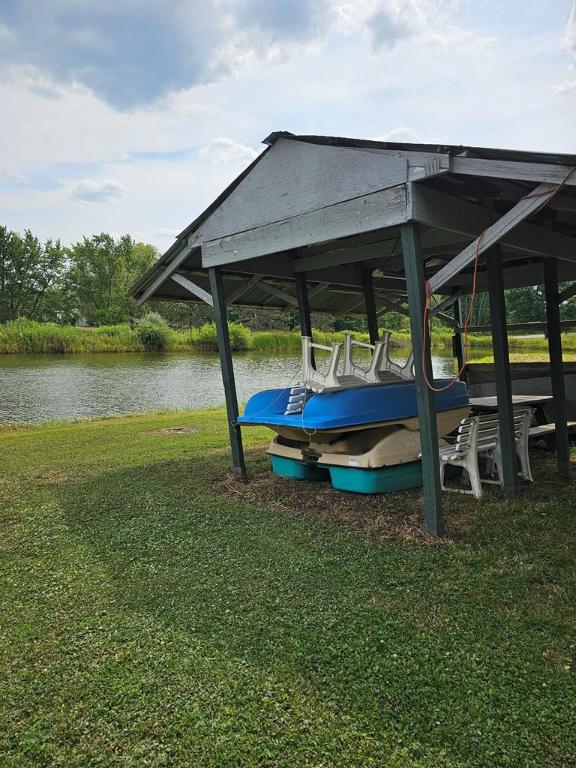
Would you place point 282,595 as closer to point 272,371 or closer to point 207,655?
point 207,655

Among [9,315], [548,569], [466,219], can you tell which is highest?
[9,315]

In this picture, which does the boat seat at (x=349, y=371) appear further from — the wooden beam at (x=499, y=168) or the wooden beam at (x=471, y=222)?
the wooden beam at (x=499, y=168)

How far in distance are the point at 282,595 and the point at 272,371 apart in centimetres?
2372

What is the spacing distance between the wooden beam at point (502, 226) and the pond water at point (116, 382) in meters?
9.91

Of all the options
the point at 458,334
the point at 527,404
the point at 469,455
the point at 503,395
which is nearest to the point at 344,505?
the point at 469,455

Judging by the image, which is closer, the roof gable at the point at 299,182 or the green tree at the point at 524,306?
the roof gable at the point at 299,182

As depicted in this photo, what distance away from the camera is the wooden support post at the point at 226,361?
699cm

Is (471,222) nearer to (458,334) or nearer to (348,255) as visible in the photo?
(348,255)

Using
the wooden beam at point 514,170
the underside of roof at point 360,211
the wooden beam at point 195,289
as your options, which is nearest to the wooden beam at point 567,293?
the underside of roof at point 360,211

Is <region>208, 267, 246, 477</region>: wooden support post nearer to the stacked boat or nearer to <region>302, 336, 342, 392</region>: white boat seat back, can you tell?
the stacked boat

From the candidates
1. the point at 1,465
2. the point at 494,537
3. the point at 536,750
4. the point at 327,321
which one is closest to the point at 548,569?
the point at 494,537

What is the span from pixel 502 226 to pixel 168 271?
466 cm

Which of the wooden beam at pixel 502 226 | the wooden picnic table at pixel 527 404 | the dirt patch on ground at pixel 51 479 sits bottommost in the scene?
the dirt patch on ground at pixel 51 479

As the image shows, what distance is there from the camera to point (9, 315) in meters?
62.0
